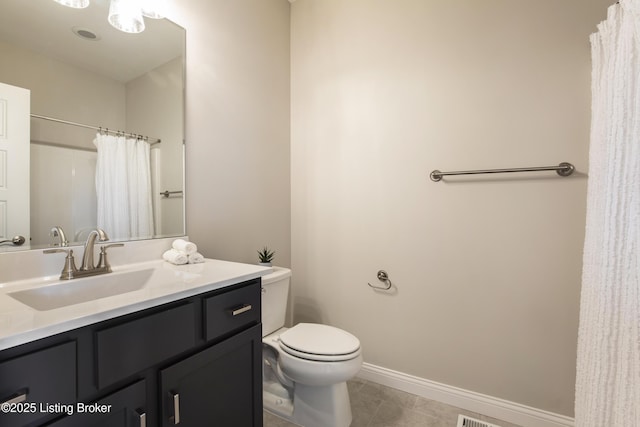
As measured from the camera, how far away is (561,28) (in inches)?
55.0

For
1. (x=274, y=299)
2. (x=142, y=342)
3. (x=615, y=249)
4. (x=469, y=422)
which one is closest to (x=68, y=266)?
(x=142, y=342)

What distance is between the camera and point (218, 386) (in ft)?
3.10

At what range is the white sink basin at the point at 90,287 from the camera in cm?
89

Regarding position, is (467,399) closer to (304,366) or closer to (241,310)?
(304,366)

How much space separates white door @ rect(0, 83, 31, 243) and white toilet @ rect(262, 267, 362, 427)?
0.96 m

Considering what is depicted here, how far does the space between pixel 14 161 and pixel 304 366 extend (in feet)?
4.44

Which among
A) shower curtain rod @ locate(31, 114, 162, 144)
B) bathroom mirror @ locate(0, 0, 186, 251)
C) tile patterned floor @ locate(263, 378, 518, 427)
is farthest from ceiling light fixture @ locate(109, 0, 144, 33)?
tile patterned floor @ locate(263, 378, 518, 427)

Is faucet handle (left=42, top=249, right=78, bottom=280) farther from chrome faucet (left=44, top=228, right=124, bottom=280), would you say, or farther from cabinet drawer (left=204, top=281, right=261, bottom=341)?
cabinet drawer (left=204, top=281, right=261, bottom=341)

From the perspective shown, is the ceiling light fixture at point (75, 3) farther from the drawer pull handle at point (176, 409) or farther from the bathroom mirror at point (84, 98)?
the drawer pull handle at point (176, 409)

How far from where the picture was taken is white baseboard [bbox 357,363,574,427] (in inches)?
57.6


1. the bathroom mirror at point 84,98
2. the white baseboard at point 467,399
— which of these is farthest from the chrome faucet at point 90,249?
the white baseboard at point 467,399

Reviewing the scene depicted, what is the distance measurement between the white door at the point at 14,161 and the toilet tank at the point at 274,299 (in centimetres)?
95

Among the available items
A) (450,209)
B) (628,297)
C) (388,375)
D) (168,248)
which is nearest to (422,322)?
(388,375)

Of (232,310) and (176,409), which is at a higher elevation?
(232,310)
